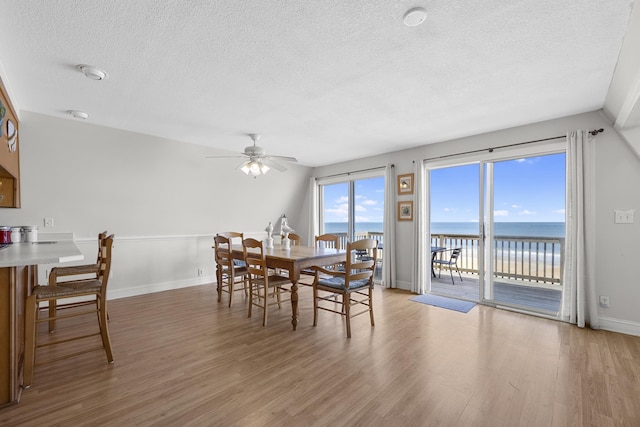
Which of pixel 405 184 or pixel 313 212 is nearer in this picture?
pixel 405 184

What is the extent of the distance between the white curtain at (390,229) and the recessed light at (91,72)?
403cm

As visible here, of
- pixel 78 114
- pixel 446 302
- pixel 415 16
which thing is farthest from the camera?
pixel 446 302

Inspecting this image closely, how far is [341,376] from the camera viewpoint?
2.08 meters

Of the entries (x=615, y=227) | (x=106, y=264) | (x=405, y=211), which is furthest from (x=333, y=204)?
(x=106, y=264)

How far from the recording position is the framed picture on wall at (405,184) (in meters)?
4.68

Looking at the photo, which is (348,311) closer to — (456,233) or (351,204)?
(351,204)

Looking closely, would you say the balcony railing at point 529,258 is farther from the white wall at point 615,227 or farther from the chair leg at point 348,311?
the chair leg at point 348,311

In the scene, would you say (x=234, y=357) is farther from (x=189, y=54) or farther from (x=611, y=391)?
(x=611, y=391)

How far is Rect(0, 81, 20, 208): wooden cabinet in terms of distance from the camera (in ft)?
8.09

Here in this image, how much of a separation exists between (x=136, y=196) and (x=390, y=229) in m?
4.10

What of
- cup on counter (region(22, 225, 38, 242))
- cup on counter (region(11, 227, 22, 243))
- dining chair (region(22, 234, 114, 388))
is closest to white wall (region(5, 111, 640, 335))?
cup on counter (region(22, 225, 38, 242))

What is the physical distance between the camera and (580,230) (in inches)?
121

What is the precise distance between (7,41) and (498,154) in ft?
16.1

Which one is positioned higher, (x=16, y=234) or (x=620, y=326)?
(x=16, y=234)
